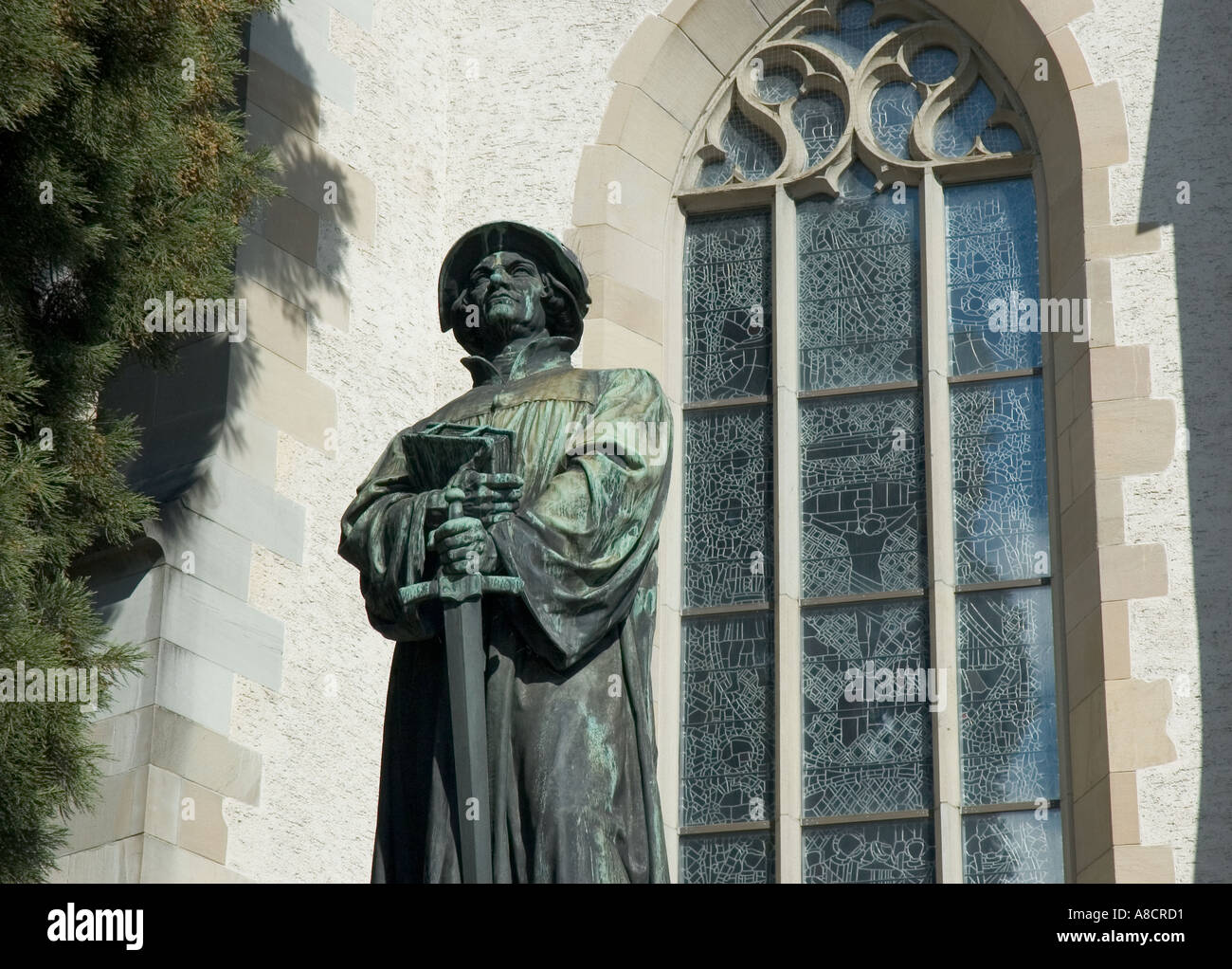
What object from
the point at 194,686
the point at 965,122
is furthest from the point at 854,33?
the point at 194,686

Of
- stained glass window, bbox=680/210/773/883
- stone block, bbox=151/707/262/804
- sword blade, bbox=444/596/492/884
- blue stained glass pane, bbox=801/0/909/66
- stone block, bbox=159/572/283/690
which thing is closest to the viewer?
sword blade, bbox=444/596/492/884

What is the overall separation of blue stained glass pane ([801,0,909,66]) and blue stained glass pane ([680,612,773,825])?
8.23 ft

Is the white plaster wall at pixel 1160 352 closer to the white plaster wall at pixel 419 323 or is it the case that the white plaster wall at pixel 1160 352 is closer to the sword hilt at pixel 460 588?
the white plaster wall at pixel 419 323

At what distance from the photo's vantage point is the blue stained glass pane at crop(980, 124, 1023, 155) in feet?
34.8

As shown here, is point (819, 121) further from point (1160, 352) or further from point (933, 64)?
point (1160, 352)

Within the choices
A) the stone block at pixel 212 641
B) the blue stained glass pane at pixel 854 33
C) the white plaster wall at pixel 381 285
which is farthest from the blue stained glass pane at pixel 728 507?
the stone block at pixel 212 641

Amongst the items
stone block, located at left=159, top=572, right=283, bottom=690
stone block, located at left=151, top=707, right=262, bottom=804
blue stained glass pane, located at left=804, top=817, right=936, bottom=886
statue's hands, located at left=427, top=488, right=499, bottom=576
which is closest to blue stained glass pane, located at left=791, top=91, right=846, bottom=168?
blue stained glass pane, located at left=804, top=817, right=936, bottom=886

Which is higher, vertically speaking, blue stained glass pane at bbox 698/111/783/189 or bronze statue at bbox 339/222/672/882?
blue stained glass pane at bbox 698/111/783/189

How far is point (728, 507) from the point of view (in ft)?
33.6

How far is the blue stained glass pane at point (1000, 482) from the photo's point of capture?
387 inches

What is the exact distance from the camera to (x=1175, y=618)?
9.07 metres

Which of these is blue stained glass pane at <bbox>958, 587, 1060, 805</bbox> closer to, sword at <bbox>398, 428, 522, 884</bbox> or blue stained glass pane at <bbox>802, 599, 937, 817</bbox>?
blue stained glass pane at <bbox>802, 599, 937, 817</bbox>

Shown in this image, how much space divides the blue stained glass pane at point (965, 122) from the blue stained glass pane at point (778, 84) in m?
0.65
